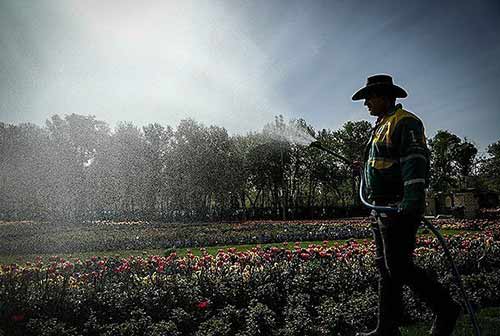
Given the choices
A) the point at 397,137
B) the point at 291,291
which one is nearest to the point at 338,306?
the point at 291,291

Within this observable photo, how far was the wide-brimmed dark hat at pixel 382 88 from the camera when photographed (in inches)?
145

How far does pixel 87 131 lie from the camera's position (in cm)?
3647

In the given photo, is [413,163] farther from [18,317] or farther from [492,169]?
[492,169]

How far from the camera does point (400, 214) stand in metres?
3.25

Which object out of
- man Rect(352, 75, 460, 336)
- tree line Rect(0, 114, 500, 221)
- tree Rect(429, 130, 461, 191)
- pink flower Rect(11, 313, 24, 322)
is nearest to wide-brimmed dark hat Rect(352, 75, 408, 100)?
man Rect(352, 75, 460, 336)

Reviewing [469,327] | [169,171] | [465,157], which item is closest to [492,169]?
[465,157]

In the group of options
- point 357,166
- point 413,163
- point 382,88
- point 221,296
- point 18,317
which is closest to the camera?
point 413,163

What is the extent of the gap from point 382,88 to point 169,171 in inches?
1483

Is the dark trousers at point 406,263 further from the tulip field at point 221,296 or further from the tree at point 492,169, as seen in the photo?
the tree at point 492,169

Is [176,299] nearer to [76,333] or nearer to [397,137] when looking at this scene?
[76,333]

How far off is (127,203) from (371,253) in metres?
35.9

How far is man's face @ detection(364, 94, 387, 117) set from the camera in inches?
147

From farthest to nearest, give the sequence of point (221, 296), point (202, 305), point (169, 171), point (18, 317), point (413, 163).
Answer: point (169, 171) < point (221, 296) < point (202, 305) < point (18, 317) < point (413, 163)

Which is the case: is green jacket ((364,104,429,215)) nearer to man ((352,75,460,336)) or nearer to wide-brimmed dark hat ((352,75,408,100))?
man ((352,75,460,336))
